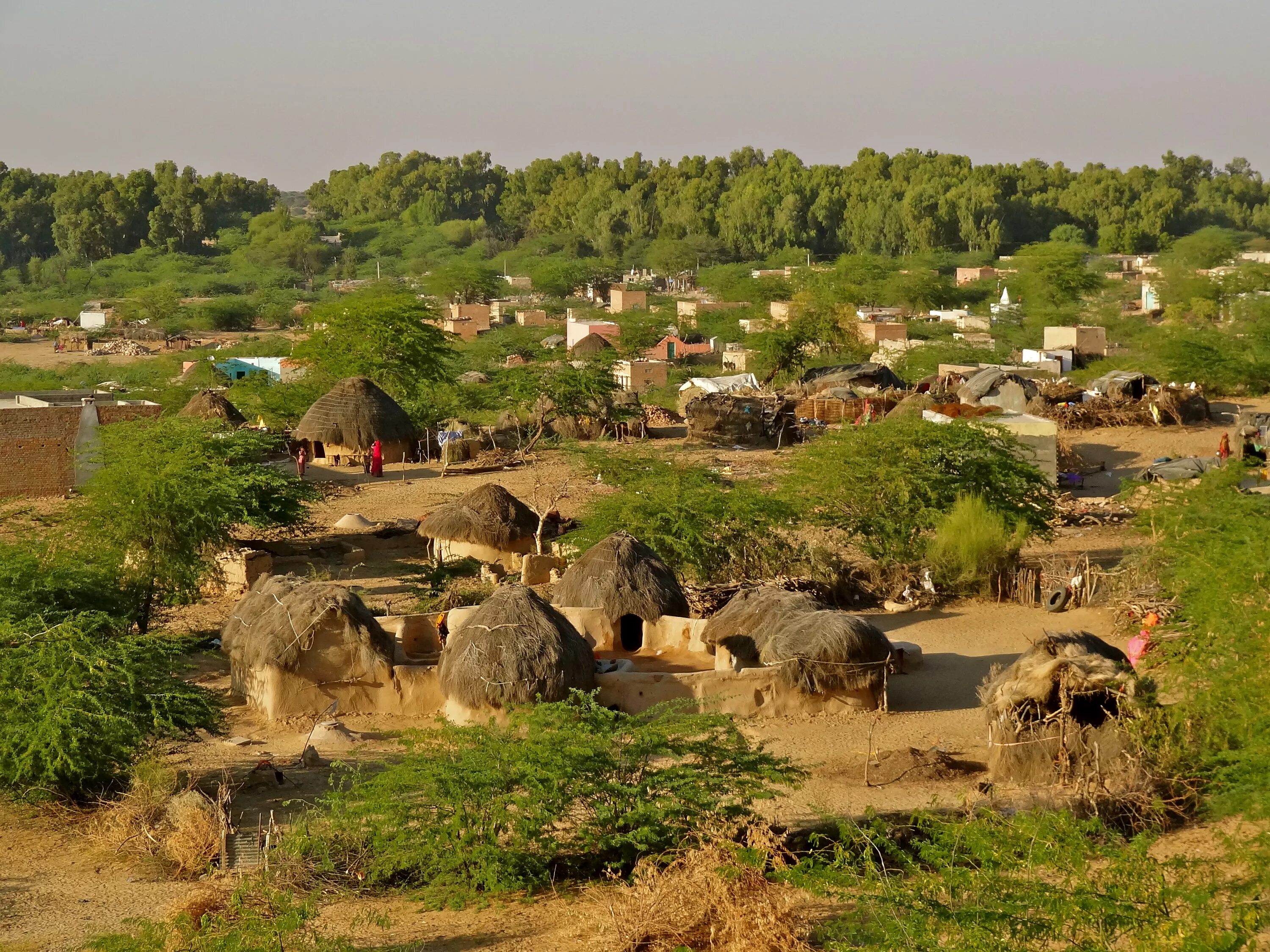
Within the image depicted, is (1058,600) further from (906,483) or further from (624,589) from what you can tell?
(624,589)

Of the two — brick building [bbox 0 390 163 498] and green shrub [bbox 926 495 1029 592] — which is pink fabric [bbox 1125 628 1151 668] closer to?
green shrub [bbox 926 495 1029 592]

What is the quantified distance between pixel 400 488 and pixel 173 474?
7.59 meters

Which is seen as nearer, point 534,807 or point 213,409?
point 534,807

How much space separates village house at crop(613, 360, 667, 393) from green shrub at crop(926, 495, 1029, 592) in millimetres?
22101

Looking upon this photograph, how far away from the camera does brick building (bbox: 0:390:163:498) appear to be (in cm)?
2347

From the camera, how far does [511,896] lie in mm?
9789

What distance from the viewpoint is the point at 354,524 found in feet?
70.7

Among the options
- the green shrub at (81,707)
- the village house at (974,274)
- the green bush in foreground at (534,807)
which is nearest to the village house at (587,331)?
the village house at (974,274)

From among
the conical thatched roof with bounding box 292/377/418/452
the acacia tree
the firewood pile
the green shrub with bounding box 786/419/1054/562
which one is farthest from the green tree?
the green shrub with bounding box 786/419/1054/562

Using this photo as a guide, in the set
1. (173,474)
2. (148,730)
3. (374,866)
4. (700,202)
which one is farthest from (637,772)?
(700,202)

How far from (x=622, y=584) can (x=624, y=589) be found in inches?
2.4

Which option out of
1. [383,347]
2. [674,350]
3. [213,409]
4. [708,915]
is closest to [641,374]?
[674,350]

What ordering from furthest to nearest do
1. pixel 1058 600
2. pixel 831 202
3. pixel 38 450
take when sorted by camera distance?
pixel 831 202 < pixel 38 450 < pixel 1058 600

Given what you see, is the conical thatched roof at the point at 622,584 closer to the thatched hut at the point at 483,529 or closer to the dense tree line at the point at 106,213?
the thatched hut at the point at 483,529
